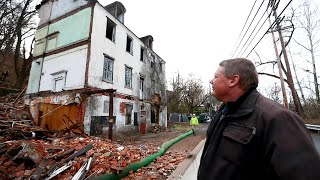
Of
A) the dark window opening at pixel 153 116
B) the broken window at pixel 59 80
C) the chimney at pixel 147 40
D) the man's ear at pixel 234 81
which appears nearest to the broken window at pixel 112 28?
the broken window at pixel 59 80

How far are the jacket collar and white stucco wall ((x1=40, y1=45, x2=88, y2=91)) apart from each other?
1234 centimetres

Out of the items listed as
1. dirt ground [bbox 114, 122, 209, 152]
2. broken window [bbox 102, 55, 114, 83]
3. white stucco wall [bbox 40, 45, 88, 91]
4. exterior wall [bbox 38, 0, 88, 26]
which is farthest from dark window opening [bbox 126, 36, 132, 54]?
dirt ground [bbox 114, 122, 209, 152]

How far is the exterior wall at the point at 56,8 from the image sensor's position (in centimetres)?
1493

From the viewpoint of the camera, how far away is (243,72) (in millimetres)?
1662

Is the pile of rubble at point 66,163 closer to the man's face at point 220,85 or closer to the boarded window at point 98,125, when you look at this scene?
the man's face at point 220,85

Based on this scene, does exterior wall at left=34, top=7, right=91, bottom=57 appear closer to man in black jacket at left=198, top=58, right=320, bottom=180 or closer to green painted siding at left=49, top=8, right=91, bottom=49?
green painted siding at left=49, top=8, right=91, bottom=49

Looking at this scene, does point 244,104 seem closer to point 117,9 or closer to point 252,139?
point 252,139

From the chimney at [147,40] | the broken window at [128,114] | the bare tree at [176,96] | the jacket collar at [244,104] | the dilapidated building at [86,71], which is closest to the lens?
the jacket collar at [244,104]

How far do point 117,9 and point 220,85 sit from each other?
60.1ft

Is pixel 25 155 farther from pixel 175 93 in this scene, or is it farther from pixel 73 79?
pixel 175 93

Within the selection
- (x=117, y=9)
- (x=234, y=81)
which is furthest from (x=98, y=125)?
(x=234, y=81)

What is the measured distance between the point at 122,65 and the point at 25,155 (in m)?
11.2

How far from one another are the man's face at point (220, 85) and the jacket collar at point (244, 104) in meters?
0.11

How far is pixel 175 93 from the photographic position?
3700 centimetres
